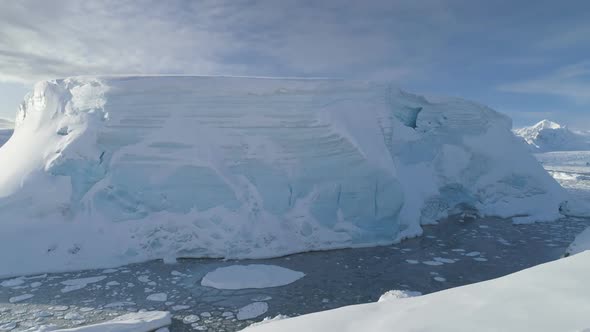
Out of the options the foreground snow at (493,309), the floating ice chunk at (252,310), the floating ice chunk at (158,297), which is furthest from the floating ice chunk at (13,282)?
the foreground snow at (493,309)

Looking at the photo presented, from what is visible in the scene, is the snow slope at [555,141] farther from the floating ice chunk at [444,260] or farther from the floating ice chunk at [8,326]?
the floating ice chunk at [8,326]

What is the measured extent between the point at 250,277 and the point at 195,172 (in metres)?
2.57

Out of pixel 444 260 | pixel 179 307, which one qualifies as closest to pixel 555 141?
pixel 444 260

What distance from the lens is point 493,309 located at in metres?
2.08

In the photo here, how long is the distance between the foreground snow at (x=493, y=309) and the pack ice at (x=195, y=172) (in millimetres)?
4524

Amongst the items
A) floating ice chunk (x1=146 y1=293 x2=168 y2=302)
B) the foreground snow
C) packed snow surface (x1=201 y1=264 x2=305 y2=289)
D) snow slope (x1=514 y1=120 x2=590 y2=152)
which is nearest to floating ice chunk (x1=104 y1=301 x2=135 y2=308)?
floating ice chunk (x1=146 y1=293 x2=168 y2=302)

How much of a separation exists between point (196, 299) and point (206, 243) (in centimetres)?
184

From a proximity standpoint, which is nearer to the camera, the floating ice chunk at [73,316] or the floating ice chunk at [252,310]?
the floating ice chunk at [73,316]

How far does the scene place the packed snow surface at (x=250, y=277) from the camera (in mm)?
5578

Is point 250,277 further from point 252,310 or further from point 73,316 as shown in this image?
point 73,316

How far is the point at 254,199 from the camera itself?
293 inches

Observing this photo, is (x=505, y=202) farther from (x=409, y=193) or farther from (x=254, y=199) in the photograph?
(x=254, y=199)

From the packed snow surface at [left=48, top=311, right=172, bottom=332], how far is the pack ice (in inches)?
85.3

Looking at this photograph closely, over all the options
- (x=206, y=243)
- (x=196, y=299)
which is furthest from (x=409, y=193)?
(x=196, y=299)
